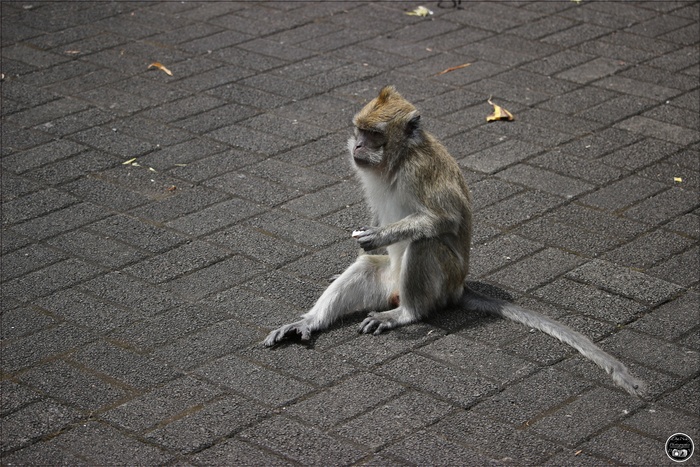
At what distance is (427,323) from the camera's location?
223 inches

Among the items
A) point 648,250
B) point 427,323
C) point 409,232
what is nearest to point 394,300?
point 427,323

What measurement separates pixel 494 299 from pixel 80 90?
476 centimetres

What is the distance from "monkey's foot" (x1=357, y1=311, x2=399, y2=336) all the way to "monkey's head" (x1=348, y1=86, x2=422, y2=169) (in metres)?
0.83

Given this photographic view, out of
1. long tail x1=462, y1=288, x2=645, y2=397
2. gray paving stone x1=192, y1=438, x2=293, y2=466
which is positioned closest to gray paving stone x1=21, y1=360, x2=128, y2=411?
gray paving stone x1=192, y1=438, x2=293, y2=466

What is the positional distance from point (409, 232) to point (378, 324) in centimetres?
55

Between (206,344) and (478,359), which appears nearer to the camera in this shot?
(478,359)

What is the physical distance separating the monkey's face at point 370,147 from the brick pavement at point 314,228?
944 millimetres

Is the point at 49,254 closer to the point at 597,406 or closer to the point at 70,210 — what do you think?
the point at 70,210

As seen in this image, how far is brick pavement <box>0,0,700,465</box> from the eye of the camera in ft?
15.8

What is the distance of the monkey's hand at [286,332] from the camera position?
5.44 meters

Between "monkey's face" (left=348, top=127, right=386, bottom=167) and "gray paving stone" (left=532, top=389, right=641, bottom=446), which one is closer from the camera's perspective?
"gray paving stone" (left=532, top=389, right=641, bottom=446)

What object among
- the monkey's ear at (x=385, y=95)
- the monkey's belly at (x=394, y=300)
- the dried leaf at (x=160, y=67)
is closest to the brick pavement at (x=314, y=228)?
the dried leaf at (x=160, y=67)

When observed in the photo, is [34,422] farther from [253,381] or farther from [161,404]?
[253,381]

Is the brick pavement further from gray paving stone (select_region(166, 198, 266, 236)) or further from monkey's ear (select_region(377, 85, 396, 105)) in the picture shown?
monkey's ear (select_region(377, 85, 396, 105))
